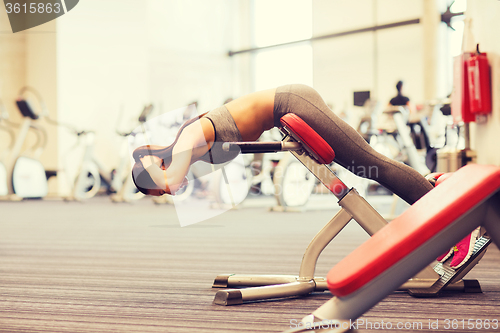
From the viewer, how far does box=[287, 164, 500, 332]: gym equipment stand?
26.5 inches

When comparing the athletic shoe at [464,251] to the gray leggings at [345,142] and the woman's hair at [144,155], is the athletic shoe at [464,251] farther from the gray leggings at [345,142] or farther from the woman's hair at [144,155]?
the woman's hair at [144,155]

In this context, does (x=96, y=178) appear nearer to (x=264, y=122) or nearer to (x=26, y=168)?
(x=26, y=168)

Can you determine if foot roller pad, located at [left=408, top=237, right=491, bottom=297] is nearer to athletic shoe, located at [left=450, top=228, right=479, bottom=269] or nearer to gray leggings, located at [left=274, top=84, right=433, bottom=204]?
athletic shoe, located at [left=450, top=228, right=479, bottom=269]

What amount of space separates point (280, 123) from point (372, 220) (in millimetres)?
378

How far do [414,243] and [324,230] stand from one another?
58 cm

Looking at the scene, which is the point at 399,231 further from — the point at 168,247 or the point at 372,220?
the point at 168,247

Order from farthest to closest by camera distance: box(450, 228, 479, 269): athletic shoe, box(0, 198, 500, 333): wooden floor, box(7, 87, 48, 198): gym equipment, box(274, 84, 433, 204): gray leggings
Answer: box(7, 87, 48, 198): gym equipment
box(450, 228, 479, 269): athletic shoe
box(274, 84, 433, 204): gray leggings
box(0, 198, 500, 333): wooden floor

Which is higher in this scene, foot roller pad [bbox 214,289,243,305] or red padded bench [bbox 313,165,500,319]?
red padded bench [bbox 313,165,500,319]

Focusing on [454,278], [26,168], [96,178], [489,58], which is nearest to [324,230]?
[454,278]

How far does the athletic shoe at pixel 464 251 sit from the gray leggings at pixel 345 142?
0.25 m

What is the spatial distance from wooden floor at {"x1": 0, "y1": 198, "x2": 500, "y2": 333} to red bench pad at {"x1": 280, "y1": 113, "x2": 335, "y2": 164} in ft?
1.39

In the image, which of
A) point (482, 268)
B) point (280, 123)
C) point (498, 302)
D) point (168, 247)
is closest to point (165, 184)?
point (280, 123)

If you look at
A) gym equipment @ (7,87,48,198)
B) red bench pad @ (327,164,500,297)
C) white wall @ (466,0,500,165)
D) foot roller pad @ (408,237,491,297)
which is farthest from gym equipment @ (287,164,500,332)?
gym equipment @ (7,87,48,198)

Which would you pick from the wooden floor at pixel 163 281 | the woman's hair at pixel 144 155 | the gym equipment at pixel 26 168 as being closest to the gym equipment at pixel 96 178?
the gym equipment at pixel 26 168
